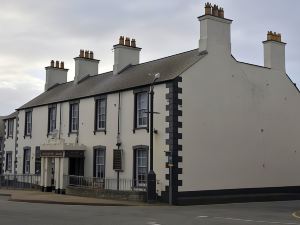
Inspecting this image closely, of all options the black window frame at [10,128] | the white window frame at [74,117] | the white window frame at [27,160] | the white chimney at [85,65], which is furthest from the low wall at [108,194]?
the black window frame at [10,128]

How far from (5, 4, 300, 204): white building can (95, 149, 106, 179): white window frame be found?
58 millimetres

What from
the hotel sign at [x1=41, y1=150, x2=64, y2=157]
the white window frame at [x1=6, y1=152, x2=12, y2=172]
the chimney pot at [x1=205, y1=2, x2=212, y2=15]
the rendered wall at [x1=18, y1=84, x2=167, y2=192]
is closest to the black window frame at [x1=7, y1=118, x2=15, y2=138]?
the white window frame at [x1=6, y1=152, x2=12, y2=172]

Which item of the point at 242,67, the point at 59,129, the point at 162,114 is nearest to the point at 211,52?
the point at 242,67

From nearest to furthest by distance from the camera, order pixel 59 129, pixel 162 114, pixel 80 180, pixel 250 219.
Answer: pixel 250 219, pixel 162 114, pixel 80 180, pixel 59 129

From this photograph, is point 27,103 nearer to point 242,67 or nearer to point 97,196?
point 97,196

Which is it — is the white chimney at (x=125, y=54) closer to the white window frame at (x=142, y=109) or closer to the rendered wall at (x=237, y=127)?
the white window frame at (x=142, y=109)

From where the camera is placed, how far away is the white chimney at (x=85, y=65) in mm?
35812

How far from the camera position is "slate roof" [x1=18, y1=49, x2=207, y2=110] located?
25.2m

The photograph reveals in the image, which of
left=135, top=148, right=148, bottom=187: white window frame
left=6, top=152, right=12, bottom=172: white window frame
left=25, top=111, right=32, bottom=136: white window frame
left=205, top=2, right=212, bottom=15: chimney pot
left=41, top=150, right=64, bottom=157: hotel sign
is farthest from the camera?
left=6, top=152, right=12, bottom=172: white window frame

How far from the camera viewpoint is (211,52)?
25203 millimetres

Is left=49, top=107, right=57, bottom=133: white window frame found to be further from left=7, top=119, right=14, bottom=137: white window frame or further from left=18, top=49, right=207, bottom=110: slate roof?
left=7, top=119, right=14, bottom=137: white window frame

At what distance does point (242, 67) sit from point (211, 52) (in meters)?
2.53

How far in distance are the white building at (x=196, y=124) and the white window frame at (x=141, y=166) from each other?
0.17 feet

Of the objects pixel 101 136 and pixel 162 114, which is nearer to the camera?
pixel 162 114
